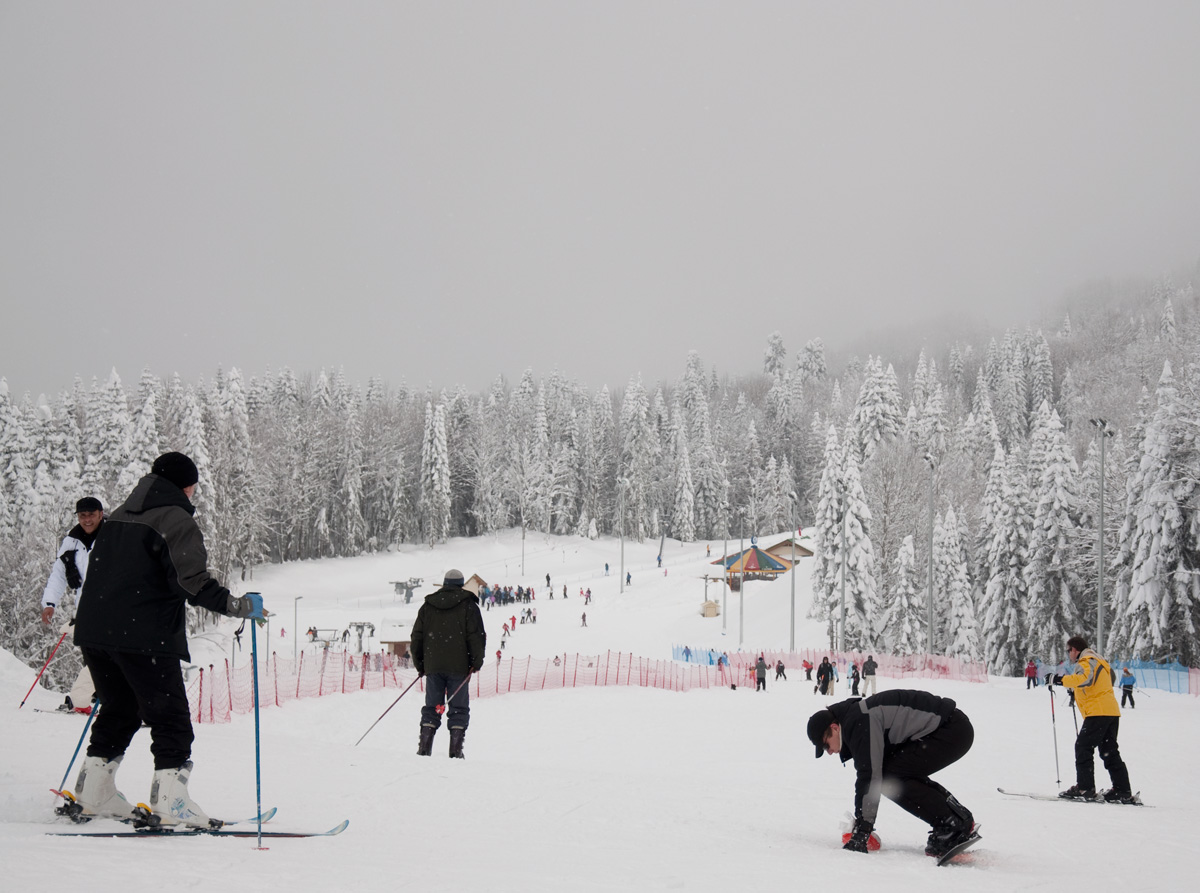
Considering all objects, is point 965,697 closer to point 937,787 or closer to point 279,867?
point 937,787

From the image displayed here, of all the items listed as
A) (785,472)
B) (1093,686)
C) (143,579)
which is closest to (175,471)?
(143,579)

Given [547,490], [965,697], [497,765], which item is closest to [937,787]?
[497,765]

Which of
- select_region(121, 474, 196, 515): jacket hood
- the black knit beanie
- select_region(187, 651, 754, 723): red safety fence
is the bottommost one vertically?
select_region(187, 651, 754, 723): red safety fence

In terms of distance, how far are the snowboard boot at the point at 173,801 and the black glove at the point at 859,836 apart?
3.72m

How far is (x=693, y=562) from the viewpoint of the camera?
3236 inches

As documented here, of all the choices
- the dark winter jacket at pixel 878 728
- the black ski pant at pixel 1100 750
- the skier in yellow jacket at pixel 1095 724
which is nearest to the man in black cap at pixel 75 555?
the dark winter jacket at pixel 878 728

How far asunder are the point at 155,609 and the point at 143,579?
166mm

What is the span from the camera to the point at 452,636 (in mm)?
8242

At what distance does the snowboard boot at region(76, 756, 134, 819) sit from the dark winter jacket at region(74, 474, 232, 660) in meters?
0.72

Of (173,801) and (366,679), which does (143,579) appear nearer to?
(173,801)

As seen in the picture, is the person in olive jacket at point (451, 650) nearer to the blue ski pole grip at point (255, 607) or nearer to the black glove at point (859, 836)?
the blue ski pole grip at point (255, 607)

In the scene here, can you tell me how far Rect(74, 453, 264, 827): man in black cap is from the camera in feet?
14.3

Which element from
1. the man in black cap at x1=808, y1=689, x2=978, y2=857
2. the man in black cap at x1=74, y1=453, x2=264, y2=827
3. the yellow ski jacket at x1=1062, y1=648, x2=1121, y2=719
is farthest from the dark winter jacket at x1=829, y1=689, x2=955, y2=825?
the yellow ski jacket at x1=1062, y1=648, x2=1121, y2=719

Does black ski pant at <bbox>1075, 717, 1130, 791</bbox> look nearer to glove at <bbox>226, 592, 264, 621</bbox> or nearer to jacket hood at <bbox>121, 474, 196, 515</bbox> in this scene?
glove at <bbox>226, 592, 264, 621</bbox>
